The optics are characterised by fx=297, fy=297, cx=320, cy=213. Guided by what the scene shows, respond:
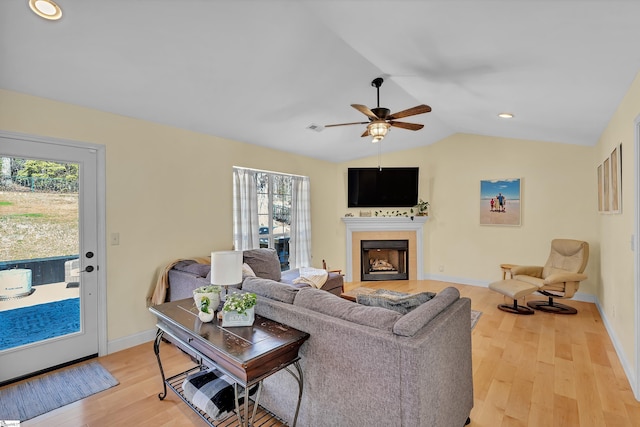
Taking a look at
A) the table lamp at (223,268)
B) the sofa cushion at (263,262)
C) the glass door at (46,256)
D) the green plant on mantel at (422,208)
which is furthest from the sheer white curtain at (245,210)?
the green plant on mantel at (422,208)

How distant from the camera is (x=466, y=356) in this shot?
1.96 metres

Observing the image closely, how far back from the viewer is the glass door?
2.53m

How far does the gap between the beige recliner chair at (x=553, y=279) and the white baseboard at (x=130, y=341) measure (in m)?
4.60

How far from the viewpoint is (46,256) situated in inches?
107

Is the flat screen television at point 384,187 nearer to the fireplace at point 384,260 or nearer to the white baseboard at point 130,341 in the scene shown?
the fireplace at point 384,260

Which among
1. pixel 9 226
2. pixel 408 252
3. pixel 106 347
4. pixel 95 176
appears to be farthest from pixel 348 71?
pixel 408 252

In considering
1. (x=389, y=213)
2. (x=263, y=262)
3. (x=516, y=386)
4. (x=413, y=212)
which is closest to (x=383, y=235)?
(x=389, y=213)

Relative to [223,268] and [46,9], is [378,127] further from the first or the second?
[46,9]

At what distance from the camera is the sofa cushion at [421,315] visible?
1.46m

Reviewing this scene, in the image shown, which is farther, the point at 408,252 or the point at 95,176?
the point at 408,252

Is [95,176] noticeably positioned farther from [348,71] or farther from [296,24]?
[348,71]

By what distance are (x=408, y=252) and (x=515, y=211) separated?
81.0 inches

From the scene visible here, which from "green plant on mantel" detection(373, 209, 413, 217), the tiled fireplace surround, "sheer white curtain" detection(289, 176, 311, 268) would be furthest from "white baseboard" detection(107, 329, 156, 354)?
"green plant on mantel" detection(373, 209, 413, 217)

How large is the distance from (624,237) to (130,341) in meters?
4.99
